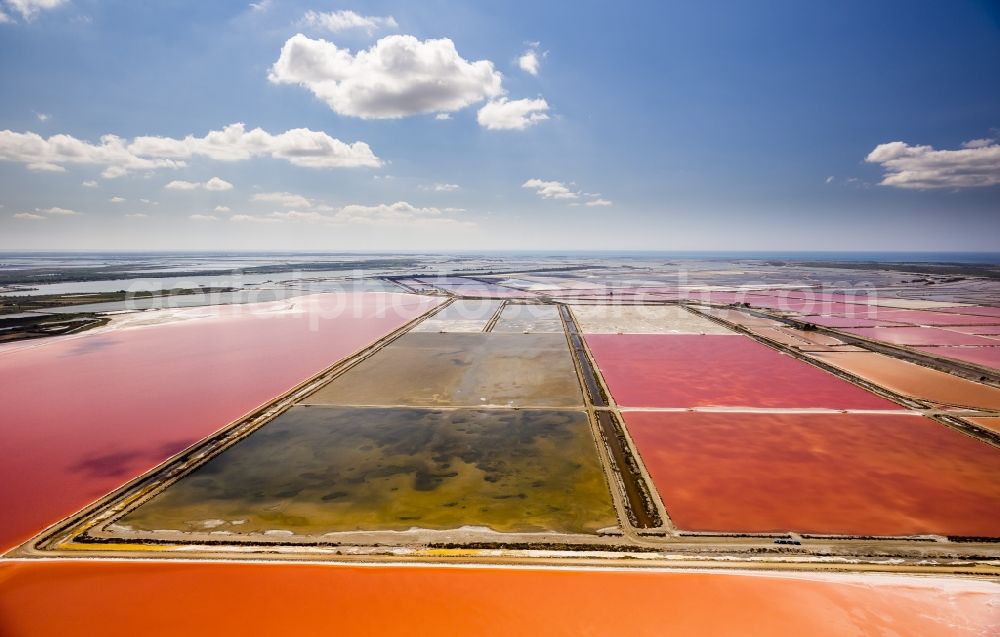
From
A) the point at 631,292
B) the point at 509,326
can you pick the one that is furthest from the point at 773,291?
the point at 509,326

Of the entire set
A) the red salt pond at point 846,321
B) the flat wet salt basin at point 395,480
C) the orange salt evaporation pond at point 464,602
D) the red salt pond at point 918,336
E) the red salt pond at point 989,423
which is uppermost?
the red salt pond at point 846,321

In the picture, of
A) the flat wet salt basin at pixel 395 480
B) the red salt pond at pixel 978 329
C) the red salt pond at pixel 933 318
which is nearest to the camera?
the flat wet salt basin at pixel 395 480

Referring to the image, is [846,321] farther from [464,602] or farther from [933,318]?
[464,602]

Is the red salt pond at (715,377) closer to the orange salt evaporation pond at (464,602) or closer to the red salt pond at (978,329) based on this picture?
the orange salt evaporation pond at (464,602)

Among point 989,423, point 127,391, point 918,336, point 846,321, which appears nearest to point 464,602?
point 127,391

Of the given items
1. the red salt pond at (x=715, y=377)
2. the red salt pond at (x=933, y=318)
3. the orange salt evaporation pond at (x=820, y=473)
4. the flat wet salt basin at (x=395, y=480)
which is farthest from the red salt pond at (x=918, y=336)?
the flat wet salt basin at (x=395, y=480)

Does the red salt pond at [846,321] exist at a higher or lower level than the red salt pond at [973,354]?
higher

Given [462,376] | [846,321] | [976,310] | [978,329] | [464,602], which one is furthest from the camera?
[976,310]
